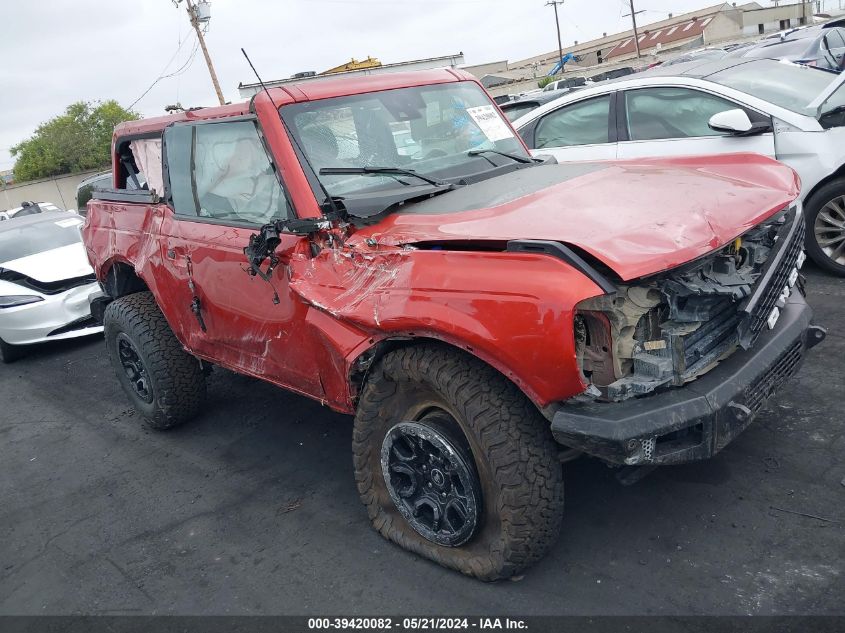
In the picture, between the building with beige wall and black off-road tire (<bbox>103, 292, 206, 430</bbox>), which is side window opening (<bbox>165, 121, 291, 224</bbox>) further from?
the building with beige wall

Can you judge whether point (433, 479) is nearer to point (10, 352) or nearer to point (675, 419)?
point (675, 419)

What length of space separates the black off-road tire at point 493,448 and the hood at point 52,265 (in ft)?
18.5

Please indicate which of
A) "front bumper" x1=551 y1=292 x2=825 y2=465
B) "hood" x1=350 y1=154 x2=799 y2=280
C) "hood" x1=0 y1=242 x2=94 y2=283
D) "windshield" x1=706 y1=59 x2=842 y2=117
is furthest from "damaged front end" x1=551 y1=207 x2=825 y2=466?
"hood" x1=0 y1=242 x2=94 y2=283

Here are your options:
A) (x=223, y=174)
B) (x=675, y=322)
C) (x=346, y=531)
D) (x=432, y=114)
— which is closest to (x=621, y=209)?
(x=675, y=322)

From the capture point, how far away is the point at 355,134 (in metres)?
3.50

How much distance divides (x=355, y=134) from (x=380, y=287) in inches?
41.3

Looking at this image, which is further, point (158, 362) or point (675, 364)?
point (158, 362)

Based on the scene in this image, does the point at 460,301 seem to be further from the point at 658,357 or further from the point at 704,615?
the point at 704,615

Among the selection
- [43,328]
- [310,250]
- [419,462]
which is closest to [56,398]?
[43,328]

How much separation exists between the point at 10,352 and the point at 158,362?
397cm

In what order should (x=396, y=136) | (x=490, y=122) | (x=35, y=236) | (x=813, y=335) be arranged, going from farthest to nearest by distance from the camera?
(x=35, y=236) < (x=490, y=122) < (x=396, y=136) < (x=813, y=335)

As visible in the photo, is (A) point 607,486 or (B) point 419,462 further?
(A) point 607,486

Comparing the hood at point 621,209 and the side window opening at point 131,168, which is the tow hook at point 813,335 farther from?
the side window opening at point 131,168

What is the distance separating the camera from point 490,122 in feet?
13.3
